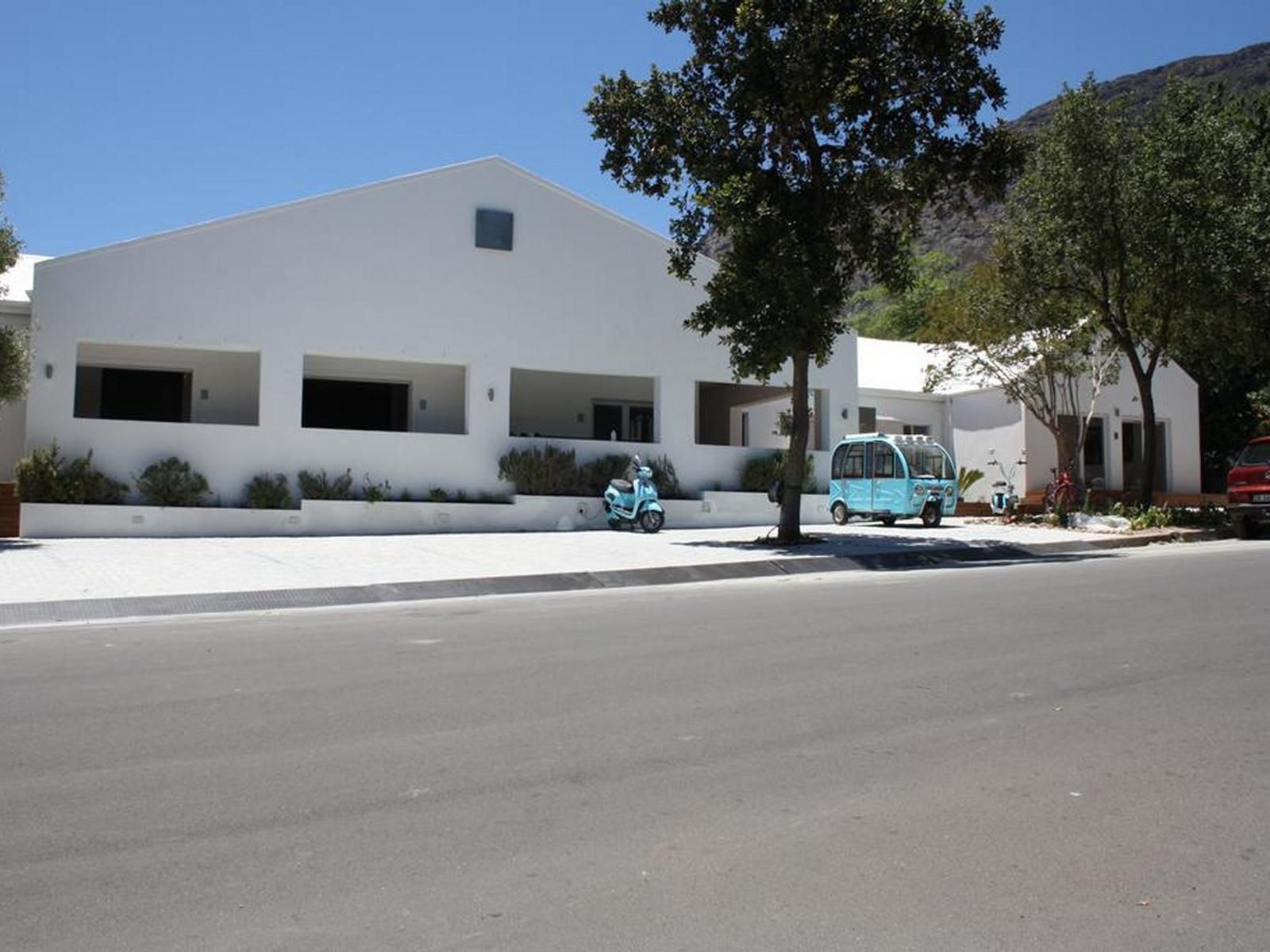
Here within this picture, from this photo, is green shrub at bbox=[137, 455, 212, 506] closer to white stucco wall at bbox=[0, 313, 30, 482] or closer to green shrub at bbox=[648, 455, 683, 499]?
white stucco wall at bbox=[0, 313, 30, 482]

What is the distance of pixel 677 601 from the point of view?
12.0 meters

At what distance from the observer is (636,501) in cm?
2105

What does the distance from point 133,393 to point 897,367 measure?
825 inches

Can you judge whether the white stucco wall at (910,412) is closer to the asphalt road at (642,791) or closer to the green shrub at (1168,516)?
the green shrub at (1168,516)

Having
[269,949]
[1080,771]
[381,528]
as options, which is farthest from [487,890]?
[381,528]

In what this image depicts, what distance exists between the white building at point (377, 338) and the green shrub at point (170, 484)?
369 millimetres

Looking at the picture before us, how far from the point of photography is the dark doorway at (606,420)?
27078mm

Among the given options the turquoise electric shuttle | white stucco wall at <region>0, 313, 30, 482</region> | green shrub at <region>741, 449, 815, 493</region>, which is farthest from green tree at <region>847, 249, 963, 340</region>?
white stucco wall at <region>0, 313, 30, 482</region>

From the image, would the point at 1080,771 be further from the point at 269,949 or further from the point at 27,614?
the point at 27,614

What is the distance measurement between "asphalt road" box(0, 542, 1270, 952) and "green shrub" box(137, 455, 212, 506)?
10373 mm

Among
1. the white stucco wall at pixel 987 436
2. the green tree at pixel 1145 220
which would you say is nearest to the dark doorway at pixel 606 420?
the green tree at pixel 1145 220

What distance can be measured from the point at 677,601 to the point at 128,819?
782 centimetres

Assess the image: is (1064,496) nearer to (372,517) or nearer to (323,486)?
(372,517)

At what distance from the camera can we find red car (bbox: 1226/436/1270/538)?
71.1 feet
